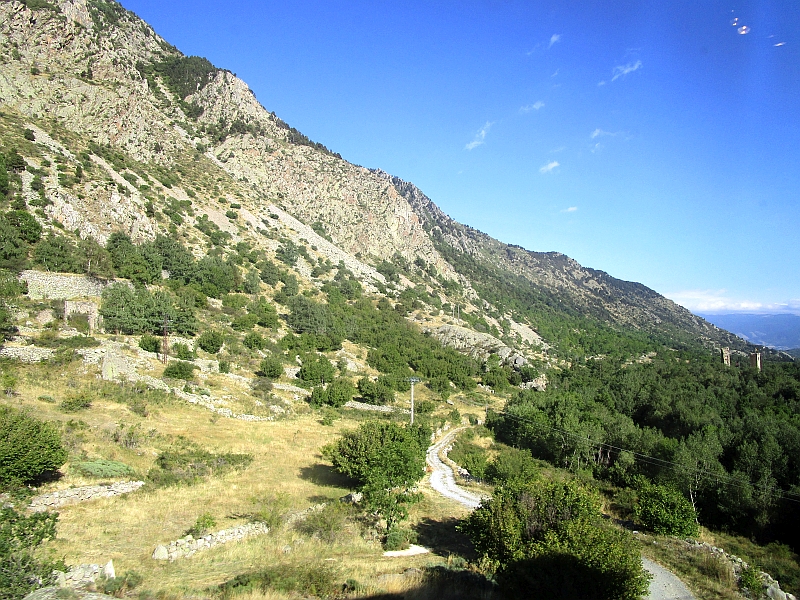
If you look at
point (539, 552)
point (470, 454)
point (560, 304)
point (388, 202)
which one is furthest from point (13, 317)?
point (560, 304)

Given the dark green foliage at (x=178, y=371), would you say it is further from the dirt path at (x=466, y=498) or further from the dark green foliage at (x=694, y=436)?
the dark green foliage at (x=694, y=436)

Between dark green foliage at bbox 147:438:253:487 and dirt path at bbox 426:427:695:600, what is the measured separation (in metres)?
12.1

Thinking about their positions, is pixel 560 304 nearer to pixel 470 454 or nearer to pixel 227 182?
pixel 227 182

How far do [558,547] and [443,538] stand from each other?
855cm

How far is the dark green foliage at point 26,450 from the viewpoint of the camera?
15938 mm

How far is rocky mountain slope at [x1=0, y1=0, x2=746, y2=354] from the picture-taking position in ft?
211

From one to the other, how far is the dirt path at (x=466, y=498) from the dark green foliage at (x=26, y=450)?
1908 centimetres

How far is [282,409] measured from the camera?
38.3 meters

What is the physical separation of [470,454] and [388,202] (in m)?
109

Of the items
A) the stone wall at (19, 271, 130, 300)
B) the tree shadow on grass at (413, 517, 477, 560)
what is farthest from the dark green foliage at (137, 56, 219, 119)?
the tree shadow on grass at (413, 517, 477, 560)

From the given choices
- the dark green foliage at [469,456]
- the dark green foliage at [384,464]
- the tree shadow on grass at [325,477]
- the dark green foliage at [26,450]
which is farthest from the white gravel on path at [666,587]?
the dark green foliage at [26,450]

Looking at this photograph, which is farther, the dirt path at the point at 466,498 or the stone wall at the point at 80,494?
the stone wall at the point at 80,494

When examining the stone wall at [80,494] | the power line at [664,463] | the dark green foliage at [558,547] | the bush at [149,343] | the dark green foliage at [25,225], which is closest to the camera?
the dark green foliage at [558,547]

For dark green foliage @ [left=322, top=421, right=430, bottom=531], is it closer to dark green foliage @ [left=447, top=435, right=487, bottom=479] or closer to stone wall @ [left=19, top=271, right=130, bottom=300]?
dark green foliage @ [left=447, top=435, right=487, bottom=479]
